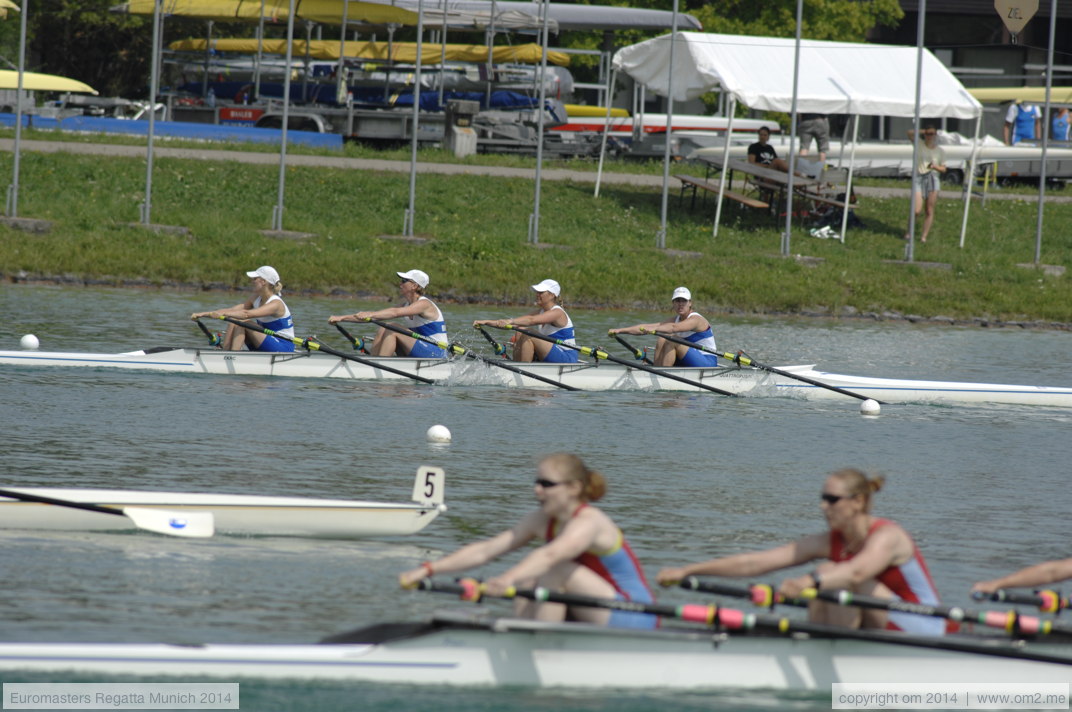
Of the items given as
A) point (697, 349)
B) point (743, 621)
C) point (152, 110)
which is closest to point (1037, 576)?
point (743, 621)

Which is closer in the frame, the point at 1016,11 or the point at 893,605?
the point at 893,605

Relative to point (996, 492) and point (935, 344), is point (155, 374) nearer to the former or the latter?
point (996, 492)

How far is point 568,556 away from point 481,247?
18.5 m

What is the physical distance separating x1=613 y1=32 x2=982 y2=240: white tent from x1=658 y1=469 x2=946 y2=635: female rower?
61.6 ft

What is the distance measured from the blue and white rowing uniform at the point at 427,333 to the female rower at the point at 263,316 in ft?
4.66

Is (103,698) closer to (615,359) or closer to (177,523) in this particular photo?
(177,523)

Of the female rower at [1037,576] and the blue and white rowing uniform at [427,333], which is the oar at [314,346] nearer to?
the blue and white rowing uniform at [427,333]

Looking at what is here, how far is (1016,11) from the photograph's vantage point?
2634 cm

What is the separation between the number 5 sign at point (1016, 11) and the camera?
81.1 feet

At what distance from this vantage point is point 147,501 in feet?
31.4

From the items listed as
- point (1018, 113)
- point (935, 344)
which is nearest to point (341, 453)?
point (935, 344)

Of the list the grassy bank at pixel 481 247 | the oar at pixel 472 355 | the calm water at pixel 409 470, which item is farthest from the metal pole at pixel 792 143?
the oar at pixel 472 355

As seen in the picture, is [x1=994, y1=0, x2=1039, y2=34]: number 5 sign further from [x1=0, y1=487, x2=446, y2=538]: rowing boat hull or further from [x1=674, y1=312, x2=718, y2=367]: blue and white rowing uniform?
[x1=0, y1=487, x2=446, y2=538]: rowing boat hull

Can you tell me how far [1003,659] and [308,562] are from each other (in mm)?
4474
